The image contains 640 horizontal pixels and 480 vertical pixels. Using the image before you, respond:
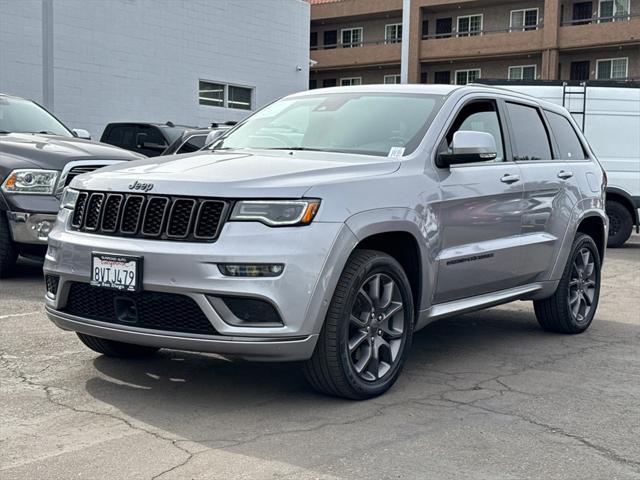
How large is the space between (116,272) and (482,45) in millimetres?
38998

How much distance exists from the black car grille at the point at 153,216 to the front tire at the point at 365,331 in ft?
2.43

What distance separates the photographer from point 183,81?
838 inches

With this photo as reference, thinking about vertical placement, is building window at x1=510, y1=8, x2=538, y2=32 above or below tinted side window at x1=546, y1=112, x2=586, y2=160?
above

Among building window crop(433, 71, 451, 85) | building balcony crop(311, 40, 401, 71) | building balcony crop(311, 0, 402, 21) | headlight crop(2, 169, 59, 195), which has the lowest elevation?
headlight crop(2, 169, 59, 195)

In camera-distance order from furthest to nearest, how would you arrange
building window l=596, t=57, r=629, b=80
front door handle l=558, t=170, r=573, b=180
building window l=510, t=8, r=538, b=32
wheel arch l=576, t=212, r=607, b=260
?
building window l=510, t=8, r=538, b=32
building window l=596, t=57, r=629, b=80
wheel arch l=576, t=212, r=607, b=260
front door handle l=558, t=170, r=573, b=180

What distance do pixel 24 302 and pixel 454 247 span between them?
384cm

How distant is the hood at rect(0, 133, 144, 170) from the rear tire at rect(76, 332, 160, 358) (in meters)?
3.26

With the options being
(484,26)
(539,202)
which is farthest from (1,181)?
(484,26)

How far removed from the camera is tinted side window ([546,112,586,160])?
6.93 m

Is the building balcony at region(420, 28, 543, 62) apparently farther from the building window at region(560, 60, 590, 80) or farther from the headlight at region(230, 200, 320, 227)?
the headlight at region(230, 200, 320, 227)

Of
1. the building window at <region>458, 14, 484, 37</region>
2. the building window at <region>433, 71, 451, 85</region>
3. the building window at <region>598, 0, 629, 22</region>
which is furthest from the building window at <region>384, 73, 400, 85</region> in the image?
the building window at <region>598, 0, 629, 22</region>

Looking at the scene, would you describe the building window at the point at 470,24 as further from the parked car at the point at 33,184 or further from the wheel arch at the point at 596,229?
the wheel arch at the point at 596,229

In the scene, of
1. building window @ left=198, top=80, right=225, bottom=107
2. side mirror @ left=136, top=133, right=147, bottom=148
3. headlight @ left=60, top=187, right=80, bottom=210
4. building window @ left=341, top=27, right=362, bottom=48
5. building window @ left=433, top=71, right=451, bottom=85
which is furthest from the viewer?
building window @ left=341, top=27, right=362, bottom=48

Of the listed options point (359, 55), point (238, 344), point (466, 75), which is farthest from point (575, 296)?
point (359, 55)
